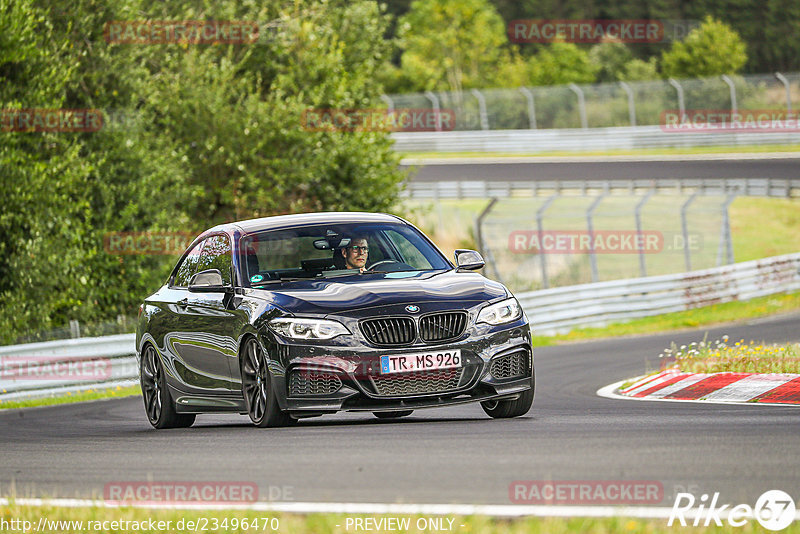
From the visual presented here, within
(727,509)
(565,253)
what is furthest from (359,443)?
(565,253)

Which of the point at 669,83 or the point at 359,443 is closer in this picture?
the point at 359,443

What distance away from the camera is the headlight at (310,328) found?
9055 millimetres

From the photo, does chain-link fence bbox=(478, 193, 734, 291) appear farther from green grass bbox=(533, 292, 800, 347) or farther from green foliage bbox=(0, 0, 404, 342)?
green foliage bbox=(0, 0, 404, 342)

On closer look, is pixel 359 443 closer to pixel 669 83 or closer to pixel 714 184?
pixel 714 184

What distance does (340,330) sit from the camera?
9.05 meters

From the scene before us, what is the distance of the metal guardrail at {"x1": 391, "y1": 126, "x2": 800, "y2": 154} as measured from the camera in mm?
49438

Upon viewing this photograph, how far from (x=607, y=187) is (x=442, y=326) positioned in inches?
1309

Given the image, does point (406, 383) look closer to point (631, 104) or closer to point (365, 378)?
point (365, 378)

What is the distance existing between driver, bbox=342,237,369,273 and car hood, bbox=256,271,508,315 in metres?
0.31

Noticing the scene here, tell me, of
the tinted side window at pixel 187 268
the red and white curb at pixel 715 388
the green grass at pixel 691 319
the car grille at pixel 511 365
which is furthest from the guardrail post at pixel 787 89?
the car grille at pixel 511 365

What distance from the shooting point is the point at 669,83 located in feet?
161

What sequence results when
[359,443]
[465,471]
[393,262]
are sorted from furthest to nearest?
[393,262]
[359,443]
[465,471]

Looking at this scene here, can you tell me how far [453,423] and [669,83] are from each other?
136 feet

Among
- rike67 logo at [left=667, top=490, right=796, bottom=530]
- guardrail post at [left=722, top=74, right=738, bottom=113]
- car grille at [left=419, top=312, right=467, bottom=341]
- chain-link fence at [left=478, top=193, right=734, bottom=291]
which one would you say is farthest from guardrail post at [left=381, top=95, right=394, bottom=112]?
rike67 logo at [left=667, top=490, right=796, bottom=530]
